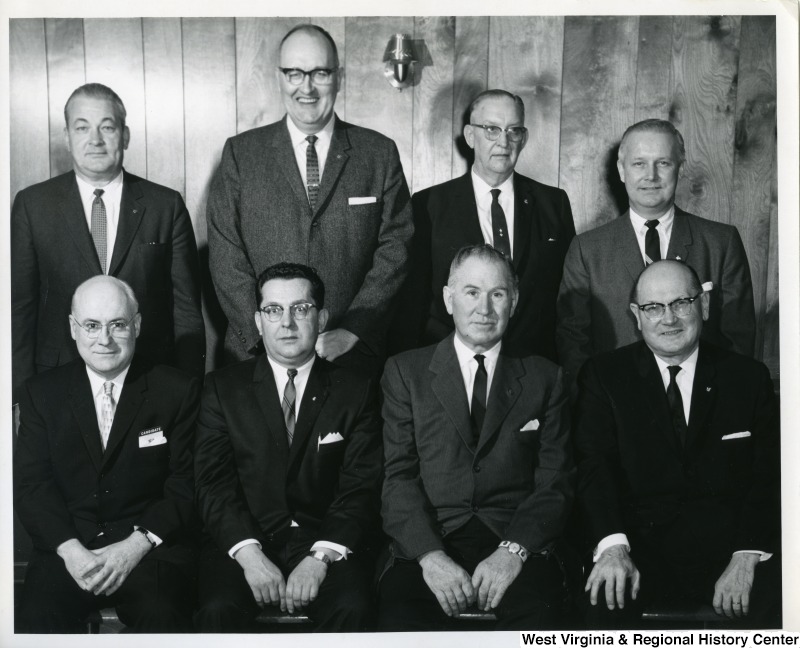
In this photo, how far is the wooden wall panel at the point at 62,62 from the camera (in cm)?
322

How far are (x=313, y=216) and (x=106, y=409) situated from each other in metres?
1.00

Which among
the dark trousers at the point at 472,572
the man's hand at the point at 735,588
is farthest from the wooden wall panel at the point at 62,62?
the man's hand at the point at 735,588

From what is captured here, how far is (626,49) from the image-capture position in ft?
11.0

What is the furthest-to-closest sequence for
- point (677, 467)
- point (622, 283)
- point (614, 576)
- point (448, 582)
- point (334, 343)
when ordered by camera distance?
point (622, 283), point (334, 343), point (677, 467), point (614, 576), point (448, 582)

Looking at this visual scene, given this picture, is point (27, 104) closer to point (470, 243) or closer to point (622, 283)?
point (470, 243)

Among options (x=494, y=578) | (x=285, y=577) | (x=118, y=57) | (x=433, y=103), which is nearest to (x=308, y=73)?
(x=433, y=103)

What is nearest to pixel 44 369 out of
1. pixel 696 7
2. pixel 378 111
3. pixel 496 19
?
pixel 378 111

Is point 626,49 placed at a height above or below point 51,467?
above

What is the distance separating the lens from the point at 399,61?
3277 mm

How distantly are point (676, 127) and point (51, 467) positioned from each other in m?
2.59

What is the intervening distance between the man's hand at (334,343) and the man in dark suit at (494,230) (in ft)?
0.70

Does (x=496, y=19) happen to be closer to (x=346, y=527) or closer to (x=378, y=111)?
(x=378, y=111)

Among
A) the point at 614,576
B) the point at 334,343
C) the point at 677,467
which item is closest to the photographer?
the point at 614,576

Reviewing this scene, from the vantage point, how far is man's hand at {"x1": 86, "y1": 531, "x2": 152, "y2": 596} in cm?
294
